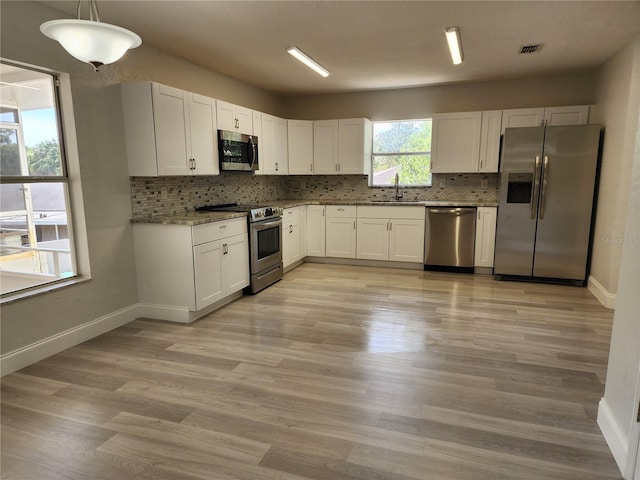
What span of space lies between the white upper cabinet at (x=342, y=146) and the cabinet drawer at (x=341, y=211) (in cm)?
59

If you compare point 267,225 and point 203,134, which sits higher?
point 203,134

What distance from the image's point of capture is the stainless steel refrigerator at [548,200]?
4.41 m

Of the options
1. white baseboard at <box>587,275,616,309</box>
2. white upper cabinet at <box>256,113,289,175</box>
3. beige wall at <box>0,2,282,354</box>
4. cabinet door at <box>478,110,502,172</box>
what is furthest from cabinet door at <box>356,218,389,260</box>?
beige wall at <box>0,2,282,354</box>

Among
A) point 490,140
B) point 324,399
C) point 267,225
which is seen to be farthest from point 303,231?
point 324,399

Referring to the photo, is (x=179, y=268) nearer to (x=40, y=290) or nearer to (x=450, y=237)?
(x=40, y=290)

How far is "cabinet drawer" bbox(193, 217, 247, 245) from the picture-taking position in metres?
3.49

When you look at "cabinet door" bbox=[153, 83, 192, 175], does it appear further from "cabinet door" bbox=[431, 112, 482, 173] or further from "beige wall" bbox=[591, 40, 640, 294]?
"beige wall" bbox=[591, 40, 640, 294]

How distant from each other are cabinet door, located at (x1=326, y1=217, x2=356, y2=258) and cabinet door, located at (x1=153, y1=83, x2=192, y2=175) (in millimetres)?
2565

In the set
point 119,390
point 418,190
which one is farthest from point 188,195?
point 418,190

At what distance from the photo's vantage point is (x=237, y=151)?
4.45m

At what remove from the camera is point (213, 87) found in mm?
4695

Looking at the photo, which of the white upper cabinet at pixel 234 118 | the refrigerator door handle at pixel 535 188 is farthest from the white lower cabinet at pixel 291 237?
the refrigerator door handle at pixel 535 188

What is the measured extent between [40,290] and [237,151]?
2.40m

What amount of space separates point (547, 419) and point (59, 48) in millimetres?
4104
